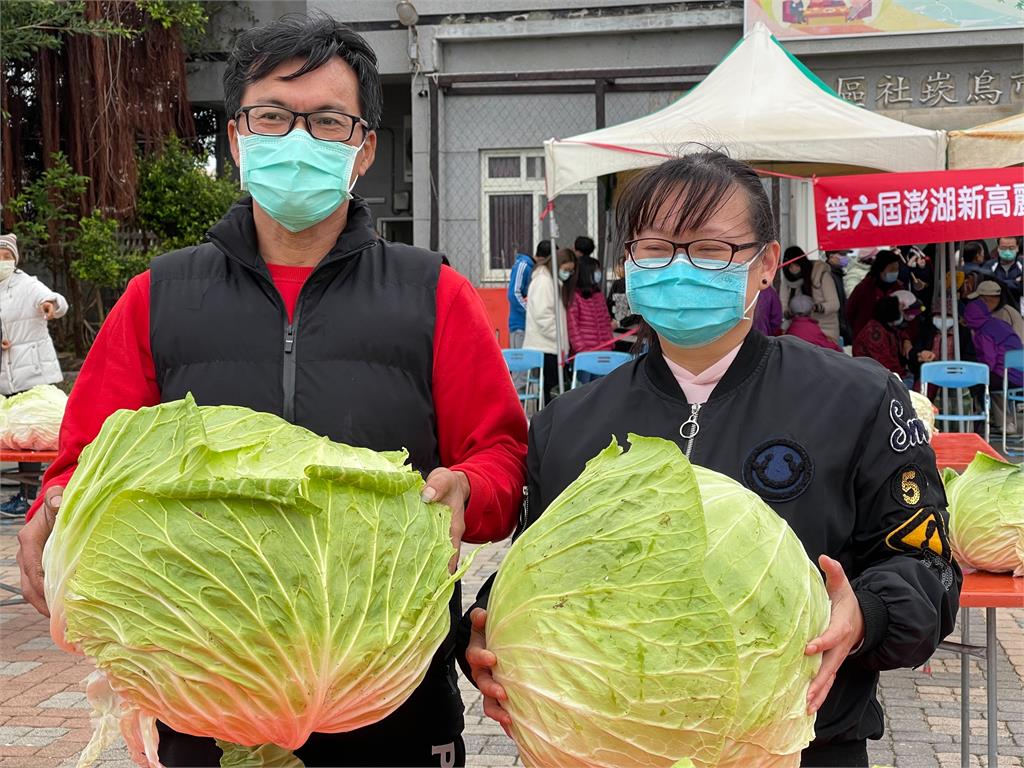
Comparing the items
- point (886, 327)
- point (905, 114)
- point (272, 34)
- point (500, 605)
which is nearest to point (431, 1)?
point (905, 114)

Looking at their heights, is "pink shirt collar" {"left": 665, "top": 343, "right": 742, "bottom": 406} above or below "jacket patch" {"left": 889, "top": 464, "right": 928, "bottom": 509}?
above

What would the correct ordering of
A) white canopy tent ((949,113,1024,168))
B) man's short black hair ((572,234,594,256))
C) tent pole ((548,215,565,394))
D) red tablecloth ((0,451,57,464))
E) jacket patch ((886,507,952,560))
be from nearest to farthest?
jacket patch ((886,507,952,560)), red tablecloth ((0,451,57,464)), white canopy tent ((949,113,1024,168)), tent pole ((548,215,565,394)), man's short black hair ((572,234,594,256))

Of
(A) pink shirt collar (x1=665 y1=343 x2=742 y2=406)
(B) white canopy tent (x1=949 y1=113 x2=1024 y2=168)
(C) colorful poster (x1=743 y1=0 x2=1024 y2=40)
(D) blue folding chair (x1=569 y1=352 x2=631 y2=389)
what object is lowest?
(D) blue folding chair (x1=569 y1=352 x2=631 y2=389)

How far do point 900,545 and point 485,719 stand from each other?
3525mm

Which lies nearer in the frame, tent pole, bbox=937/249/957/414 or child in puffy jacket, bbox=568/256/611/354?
tent pole, bbox=937/249/957/414

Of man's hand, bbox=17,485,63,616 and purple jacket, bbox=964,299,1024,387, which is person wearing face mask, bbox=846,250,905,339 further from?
man's hand, bbox=17,485,63,616

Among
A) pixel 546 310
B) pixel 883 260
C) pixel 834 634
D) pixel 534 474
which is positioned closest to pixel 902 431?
pixel 834 634

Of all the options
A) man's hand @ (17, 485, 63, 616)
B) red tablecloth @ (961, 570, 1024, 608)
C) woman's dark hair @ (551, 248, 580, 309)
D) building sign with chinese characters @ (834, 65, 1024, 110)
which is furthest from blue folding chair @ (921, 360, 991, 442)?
man's hand @ (17, 485, 63, 616)

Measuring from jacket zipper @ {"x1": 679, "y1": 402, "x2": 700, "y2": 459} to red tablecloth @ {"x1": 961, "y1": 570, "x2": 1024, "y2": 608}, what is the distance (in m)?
1.80

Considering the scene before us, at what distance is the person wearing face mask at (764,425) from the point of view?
6.37 feet

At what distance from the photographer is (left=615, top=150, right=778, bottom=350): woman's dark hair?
2180 mm

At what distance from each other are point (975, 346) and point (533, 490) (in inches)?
436

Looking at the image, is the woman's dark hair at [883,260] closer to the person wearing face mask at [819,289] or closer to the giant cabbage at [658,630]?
the person wearing face mask at [819,289]

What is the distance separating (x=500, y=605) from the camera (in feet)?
5.49
